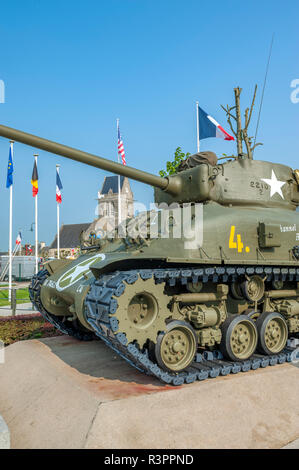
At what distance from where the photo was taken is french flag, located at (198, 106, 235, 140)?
654 inches

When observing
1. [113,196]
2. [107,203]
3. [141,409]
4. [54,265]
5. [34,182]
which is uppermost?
[113,196]

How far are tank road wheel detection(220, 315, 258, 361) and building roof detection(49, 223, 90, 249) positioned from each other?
3191 inches

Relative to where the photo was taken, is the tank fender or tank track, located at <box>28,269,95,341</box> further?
tank track, located at <box>28,269,95,341</box>

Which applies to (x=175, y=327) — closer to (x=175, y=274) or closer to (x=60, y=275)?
(x=175, y=274)

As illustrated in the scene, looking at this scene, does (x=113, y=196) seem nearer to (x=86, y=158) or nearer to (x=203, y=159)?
(x=203, y=159)

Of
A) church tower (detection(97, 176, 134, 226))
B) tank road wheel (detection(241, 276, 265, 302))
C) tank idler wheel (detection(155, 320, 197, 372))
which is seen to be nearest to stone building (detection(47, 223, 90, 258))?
church tower (detection(97, 176, 134, 226))

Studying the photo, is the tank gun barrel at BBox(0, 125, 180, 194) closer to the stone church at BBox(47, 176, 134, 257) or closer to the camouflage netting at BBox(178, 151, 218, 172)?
the camouflage netting at BBox(178, 151, 218, 172)

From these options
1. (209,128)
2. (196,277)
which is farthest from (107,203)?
(196,277)

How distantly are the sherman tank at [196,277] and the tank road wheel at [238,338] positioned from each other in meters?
0.02

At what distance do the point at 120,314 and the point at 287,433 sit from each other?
9.31ft

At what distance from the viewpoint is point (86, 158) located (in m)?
7.43

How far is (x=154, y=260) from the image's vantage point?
6.80 meters

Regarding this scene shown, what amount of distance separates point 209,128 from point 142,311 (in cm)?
1194
